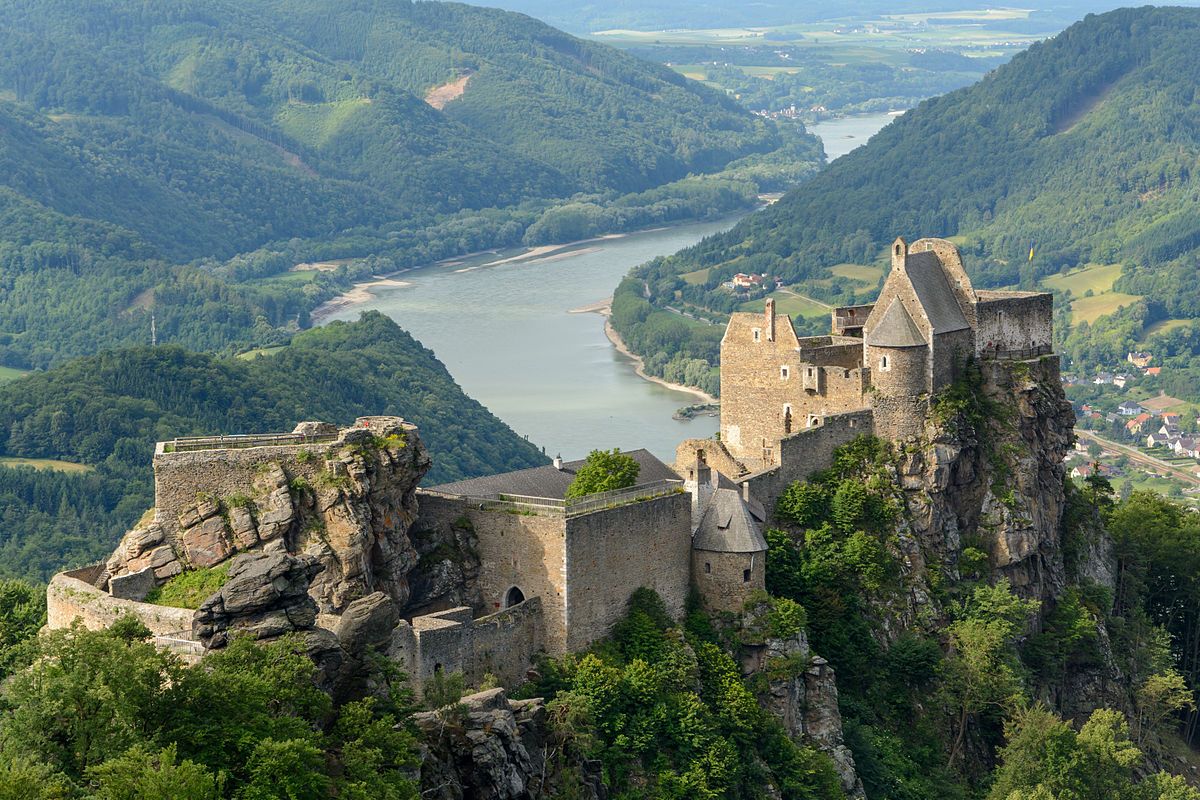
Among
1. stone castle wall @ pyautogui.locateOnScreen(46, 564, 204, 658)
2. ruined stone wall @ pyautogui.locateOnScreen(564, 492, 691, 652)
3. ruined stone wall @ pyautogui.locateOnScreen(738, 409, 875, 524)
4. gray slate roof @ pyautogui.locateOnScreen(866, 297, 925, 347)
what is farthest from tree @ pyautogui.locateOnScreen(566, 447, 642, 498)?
stone castle wall @ pyautogui.locateOnScreen(46, 564, 204, 658)

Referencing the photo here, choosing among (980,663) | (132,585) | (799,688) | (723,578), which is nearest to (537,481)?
(723,578)

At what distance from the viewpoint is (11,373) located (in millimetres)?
184625

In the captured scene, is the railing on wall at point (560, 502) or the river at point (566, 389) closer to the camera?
the railing on wall at point (560, 502)

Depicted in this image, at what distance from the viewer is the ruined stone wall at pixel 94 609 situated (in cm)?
4400

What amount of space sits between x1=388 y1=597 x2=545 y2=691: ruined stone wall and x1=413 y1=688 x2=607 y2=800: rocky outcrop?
145cm

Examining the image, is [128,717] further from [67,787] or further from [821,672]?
[821,672]

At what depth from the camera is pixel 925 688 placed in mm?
60375

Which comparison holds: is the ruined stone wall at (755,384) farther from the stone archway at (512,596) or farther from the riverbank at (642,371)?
the riverbank at (642,371)

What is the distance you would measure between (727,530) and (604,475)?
355 cm

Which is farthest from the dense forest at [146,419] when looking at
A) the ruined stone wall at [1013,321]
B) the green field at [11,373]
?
the ruined stone wall at [1013,321]

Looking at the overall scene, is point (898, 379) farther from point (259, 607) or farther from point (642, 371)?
point (642, 371)

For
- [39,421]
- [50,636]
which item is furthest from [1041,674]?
[39,421]

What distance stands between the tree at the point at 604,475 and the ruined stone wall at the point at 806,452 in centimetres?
365

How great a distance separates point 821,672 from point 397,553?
42.0 feet
